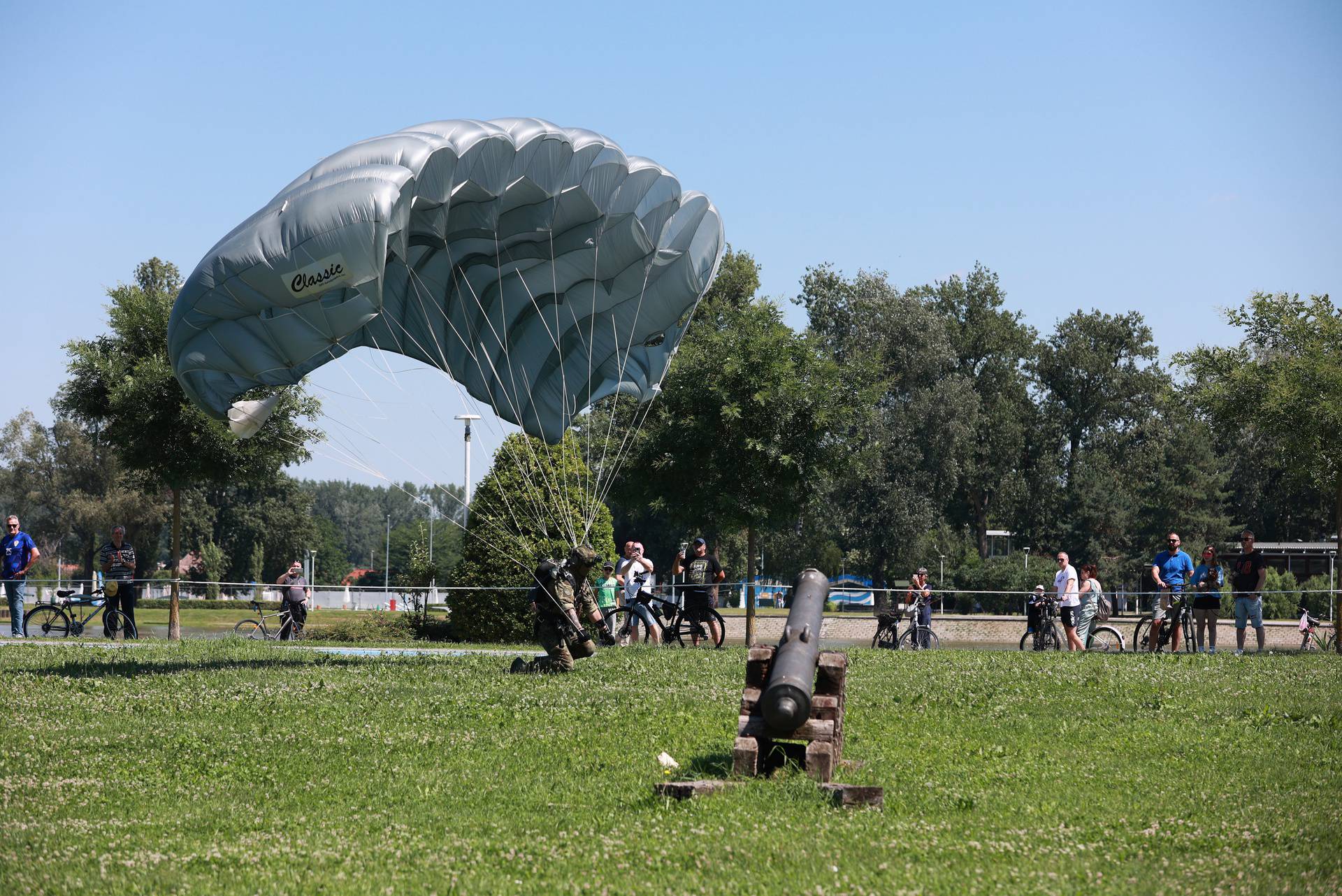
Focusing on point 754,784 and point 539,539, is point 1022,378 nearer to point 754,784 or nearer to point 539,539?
point 539,539

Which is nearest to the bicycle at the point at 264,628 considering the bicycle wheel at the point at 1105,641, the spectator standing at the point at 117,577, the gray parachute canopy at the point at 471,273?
the spectator standing at the point at 117,577

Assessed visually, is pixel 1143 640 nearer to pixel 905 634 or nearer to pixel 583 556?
pixel 905 634

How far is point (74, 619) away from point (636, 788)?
15.3 metres

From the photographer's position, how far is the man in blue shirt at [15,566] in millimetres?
18438

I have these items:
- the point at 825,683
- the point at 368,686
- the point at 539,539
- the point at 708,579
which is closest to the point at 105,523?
the point at 539,539

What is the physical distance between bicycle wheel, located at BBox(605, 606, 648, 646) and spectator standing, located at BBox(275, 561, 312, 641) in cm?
584

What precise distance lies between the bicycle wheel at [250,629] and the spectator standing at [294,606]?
45cm

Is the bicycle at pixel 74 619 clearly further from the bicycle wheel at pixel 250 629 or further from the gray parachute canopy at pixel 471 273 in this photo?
the gray parachute canopy at pixel 471 273

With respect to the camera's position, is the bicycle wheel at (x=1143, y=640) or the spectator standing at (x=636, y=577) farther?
the spectator standing at (x=636, y=577)

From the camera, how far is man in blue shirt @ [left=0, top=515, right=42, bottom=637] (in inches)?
726

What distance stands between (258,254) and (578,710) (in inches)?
196

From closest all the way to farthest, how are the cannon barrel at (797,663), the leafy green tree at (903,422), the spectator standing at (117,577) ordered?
the cannon barrel at (797,663) → the spectator standing at (117,577) → the leafy green tree at (903,422)

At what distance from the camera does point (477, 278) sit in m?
14.5

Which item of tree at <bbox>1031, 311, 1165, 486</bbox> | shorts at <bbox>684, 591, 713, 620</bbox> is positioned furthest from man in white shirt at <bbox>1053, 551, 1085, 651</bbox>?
tree at <bbox>1031, 311, 1165, 486</bbox>
